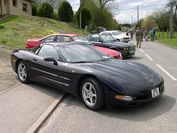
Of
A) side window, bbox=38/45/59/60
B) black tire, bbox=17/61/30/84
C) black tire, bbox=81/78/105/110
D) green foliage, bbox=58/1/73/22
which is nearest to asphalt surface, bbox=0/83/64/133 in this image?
black tire, bbox=17/61/30/84

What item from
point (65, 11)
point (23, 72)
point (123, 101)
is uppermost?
point (65, 11)

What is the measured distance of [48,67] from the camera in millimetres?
5930

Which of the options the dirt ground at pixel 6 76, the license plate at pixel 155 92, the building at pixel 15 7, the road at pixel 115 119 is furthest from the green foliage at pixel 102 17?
the license plate at pixel 155 92

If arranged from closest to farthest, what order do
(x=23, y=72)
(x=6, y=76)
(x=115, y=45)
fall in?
(x=23, y=72) < (x=6, y=76) < (x=115, y=45)

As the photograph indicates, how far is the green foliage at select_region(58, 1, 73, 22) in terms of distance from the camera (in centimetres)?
3996

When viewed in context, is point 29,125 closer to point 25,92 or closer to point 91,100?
point 91,100

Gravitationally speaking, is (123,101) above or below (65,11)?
below

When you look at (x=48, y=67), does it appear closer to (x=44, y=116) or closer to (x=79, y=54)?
(x=79, y=54)

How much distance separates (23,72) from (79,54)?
2.14m

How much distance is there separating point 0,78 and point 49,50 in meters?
2.19

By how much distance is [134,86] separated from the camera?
458 centimetres

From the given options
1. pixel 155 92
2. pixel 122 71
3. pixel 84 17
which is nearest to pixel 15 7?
pixel 84 17

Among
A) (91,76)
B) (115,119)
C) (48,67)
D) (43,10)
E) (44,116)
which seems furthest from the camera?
(43,10)

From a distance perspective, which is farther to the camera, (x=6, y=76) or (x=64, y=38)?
(x=64, y=38)
